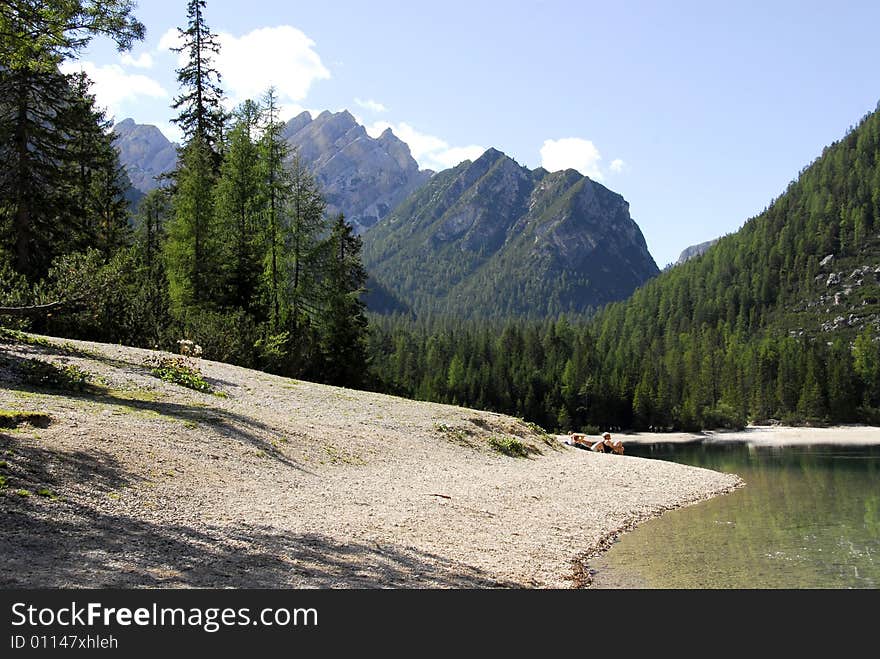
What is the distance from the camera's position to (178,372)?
26016mm

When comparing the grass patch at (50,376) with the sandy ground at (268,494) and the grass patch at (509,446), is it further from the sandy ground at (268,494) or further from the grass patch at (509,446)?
the grass patch at (509,446)

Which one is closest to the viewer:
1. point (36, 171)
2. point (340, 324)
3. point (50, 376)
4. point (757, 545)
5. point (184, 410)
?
point (757, 545)

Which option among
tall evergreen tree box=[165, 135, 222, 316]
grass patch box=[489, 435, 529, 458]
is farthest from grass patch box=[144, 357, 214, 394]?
tall evergreen tree box=[165, 135, 222, 316]

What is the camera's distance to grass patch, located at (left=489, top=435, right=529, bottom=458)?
30281 mm

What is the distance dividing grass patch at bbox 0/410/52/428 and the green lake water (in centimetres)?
1292

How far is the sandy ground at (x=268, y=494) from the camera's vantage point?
Result: 10.0m

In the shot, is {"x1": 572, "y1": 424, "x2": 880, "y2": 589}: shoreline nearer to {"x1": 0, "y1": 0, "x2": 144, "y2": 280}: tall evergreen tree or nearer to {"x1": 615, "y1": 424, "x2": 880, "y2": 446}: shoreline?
{"x1": 615, "y1": 424, "x2": 880, "y2": 446}: shoreline

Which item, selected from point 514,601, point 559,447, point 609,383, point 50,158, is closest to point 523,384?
point 609,383

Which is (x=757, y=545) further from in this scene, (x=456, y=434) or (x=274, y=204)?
(x=274, y=204)

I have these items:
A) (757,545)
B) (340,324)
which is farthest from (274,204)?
(757,545)

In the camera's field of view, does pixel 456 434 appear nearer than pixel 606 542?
No

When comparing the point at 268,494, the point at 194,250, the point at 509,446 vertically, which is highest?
the point at 194,250

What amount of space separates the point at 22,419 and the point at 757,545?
1823 cm

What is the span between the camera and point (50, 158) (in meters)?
34.8
